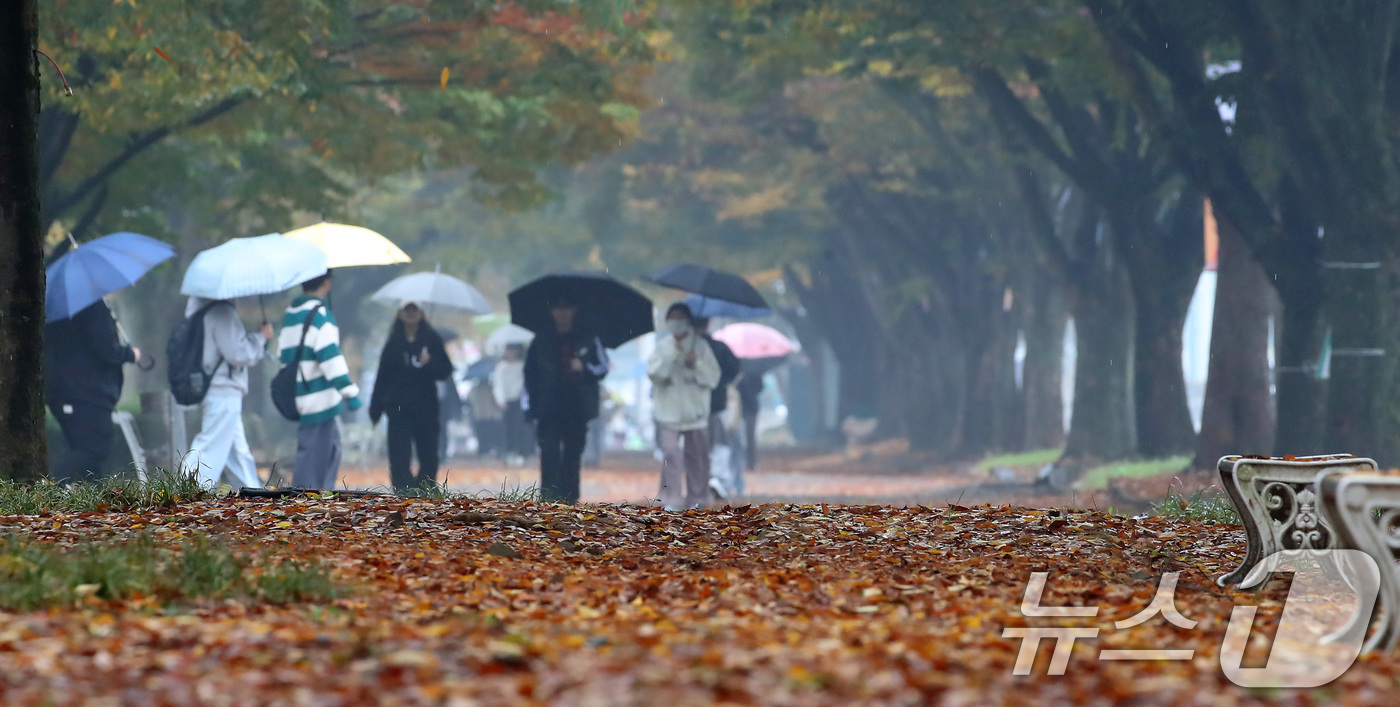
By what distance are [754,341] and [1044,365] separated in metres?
4.54

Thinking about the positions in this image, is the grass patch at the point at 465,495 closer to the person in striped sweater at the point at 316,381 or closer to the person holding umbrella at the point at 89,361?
the person in striped sweater at the point at 316,381

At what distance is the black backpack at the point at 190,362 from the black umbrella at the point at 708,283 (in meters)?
4.41

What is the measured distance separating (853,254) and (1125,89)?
15.2 meters

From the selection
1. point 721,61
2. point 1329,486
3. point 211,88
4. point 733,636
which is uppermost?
point 721,61

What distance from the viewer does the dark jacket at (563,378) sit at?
528 inches

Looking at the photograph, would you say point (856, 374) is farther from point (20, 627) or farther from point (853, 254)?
point (20, 627)

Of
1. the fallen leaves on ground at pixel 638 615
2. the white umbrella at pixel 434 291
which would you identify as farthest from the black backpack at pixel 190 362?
the white umbrella at pixel 434 291

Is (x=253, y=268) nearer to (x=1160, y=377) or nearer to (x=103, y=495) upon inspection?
(x=103, y=495)

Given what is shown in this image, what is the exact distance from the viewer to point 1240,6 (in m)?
15.1

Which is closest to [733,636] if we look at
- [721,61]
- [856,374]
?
[721,61]

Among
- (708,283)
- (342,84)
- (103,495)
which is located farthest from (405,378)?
(342,84)

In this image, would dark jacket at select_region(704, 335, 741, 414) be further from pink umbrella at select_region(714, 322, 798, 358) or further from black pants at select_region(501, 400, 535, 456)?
black pants at select_region(501, 400, 535, 456)

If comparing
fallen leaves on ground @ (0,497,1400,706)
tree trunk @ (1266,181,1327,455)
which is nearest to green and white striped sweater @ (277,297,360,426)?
fallen leaves on ground @ (0,497,1400,706)

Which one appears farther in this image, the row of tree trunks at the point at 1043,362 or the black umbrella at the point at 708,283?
the row of tree trunks at the point at 1043,362
